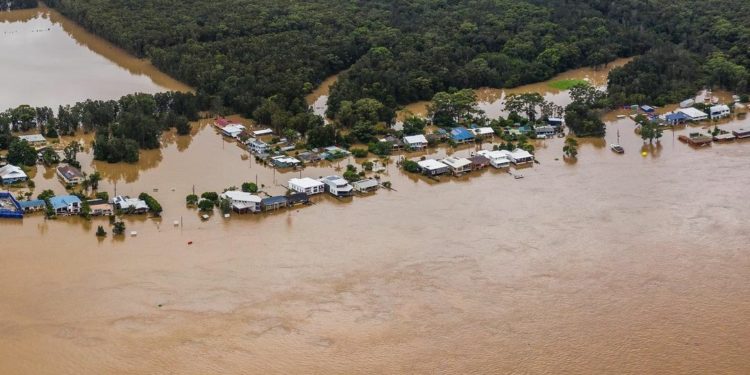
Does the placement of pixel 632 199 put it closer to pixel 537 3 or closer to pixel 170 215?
pixel 170 215

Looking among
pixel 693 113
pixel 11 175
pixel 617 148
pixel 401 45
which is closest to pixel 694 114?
pixel 693 113

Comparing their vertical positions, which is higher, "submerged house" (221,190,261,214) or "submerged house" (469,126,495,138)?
"submerged house" (469,126,495,138)

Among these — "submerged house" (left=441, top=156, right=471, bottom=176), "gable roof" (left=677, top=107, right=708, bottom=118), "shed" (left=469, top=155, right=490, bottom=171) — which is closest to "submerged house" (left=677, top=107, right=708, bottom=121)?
"gable roof" (left=677, top=107, right=708, bottom=118)

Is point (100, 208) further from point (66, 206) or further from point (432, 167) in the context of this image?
point (432, 167)

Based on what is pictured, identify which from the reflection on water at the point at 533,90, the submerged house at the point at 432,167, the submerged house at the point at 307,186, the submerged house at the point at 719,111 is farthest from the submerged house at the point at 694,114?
the submerged house at the point at 307,186

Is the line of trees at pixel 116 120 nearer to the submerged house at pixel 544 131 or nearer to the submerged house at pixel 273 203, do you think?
the submerged house at pixel 273 203

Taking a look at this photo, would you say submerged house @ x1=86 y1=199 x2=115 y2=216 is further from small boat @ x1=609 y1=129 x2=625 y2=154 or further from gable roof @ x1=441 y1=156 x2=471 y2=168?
small boat @ x1=609 y1=129 x2=625 y2=154

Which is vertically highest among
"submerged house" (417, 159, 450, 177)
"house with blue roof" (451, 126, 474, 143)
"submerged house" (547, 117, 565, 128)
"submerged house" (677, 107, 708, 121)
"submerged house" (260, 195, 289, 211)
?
"submerged house" (677, 107, 708, 121)
